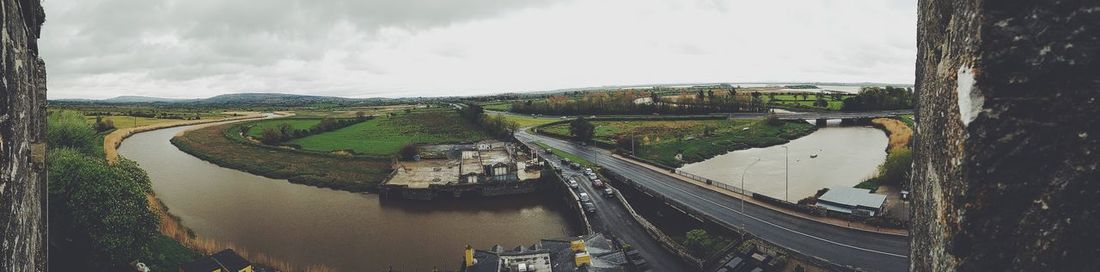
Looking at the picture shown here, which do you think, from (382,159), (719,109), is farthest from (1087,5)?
(719,109)

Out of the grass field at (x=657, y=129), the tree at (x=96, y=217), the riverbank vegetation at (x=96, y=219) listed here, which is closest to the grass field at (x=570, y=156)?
the grass field at (x=657, y=129)

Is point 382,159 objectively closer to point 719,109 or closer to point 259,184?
point 259,184

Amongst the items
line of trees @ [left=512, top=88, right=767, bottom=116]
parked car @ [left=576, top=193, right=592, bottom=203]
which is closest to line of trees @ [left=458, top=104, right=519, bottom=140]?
line of trees @ [left=512, top=88, right=767, bottom=116]

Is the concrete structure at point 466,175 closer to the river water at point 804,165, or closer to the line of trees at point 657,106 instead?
the river water at point 804,165

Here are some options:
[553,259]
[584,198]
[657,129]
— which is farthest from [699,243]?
[657,129]

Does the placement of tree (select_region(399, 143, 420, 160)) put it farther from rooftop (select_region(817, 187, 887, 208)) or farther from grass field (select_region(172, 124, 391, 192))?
rooftop (select_region(817, 187, 887, 208))
